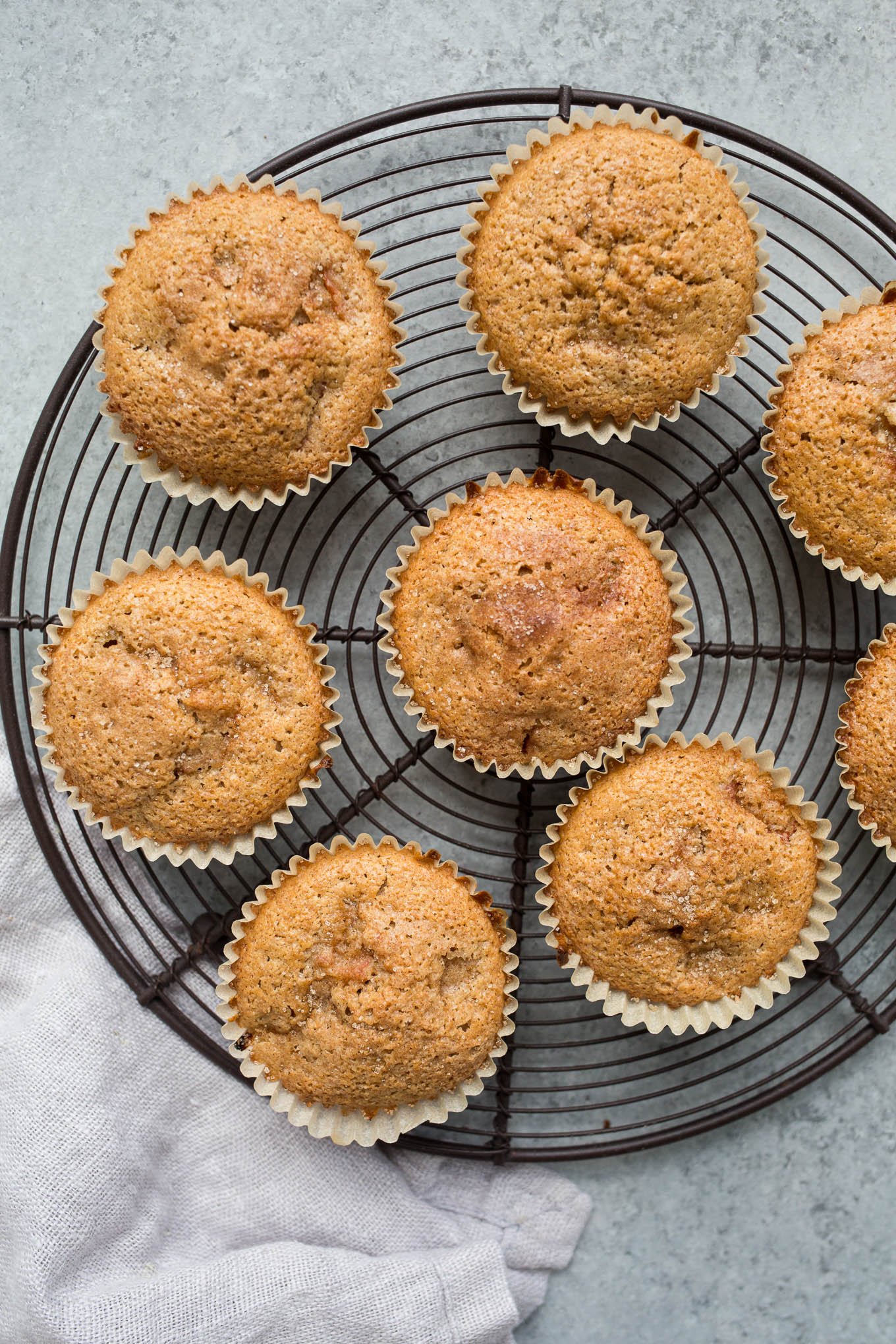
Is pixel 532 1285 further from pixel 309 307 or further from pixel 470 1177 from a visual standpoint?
pixel 309 307

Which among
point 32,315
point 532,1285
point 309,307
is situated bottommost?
point 532,1285

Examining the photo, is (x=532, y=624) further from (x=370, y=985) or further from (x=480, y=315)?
(x=370, y=985)

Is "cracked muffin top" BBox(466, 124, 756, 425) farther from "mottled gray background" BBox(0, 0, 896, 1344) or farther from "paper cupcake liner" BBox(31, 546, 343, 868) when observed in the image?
"paper cupcake liner" BBox(31, 546, 343, 868)

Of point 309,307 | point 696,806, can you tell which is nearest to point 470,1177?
point 696,806

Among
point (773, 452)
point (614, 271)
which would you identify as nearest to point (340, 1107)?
point (773, 452)

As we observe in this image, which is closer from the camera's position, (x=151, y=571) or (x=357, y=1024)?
(x=357, y=1024)

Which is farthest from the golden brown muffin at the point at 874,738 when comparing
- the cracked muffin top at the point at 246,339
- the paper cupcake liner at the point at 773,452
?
the cracked muffin top at the point at 246,339

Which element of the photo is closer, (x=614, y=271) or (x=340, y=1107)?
(x=614, y=271)
